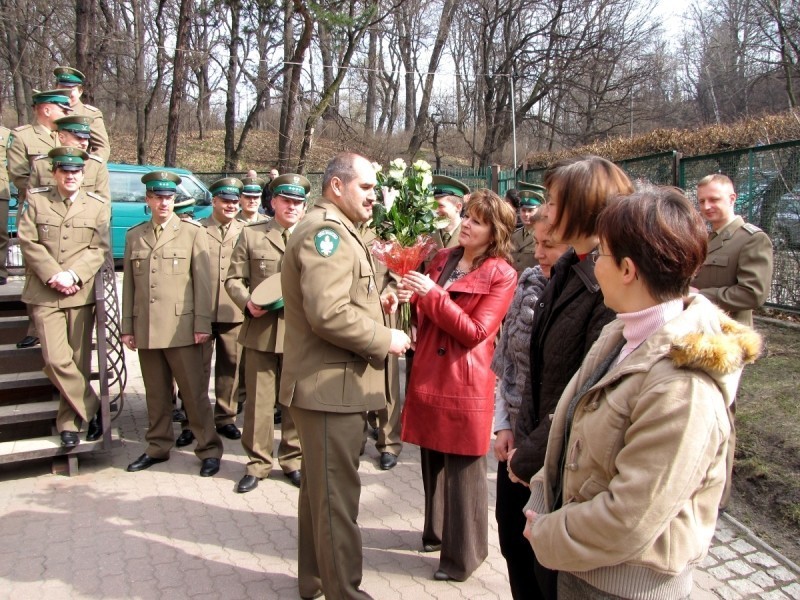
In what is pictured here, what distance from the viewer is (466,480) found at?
3109 mm

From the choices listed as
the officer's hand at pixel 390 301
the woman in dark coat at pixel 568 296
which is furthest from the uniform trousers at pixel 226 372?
the woman in dark coat at pixel 568 296

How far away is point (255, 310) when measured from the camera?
435cm

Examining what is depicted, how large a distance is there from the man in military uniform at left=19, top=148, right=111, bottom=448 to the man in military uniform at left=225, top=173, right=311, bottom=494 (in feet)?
3.52

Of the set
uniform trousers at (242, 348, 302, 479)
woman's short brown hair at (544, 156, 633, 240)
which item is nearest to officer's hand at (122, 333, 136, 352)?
uniform trousers at (242, 348, 302, 479)

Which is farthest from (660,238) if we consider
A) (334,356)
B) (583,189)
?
(334,356)

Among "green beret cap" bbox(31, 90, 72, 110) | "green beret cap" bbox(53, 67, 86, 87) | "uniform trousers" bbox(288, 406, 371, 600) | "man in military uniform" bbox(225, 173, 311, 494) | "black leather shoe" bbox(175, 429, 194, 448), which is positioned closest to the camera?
"uniform trousers" bbox(288, 406, 371, 600)

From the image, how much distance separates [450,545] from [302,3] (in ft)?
49.5

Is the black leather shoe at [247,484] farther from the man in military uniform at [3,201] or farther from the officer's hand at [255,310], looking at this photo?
the man in military uniform at [3,201]

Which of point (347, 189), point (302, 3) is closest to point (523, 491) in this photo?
point (347, 189)

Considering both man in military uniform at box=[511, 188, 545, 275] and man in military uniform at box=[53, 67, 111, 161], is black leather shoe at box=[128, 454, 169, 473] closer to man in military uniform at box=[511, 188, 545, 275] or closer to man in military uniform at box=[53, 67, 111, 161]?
man in military uniform at box=[53, 67, 111, 161]

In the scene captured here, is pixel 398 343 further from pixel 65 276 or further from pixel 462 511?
pixel 65 276

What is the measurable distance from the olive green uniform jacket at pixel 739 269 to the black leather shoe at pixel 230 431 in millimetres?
3741

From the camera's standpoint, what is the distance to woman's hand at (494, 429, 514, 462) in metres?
2.49

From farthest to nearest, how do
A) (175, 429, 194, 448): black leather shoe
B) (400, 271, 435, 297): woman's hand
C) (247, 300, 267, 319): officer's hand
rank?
(175, 429, 194, 448): black leather shoe < (247, 300, 267, 319): officer's hand < (400, 271, 435, 297): woman's hand
